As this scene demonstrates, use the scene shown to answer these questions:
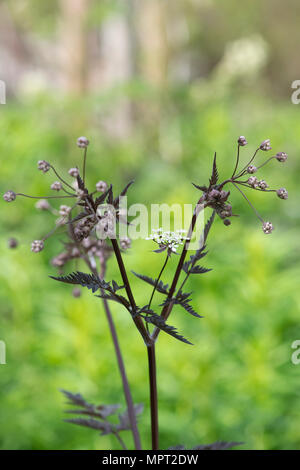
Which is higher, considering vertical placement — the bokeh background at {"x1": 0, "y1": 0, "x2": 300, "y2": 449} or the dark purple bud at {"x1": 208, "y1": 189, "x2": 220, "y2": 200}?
the bokeh background at {"x1": 0, "y1": 0, "x2": 300, "y2": 449}

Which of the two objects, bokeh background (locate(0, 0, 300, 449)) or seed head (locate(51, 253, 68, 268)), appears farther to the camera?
bokeh background (locate(0, 0, 300, 449))

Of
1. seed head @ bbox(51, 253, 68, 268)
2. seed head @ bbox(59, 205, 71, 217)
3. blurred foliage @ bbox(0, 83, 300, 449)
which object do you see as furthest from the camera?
blurred foliage @ bbox(0, 83, 300, 449)
